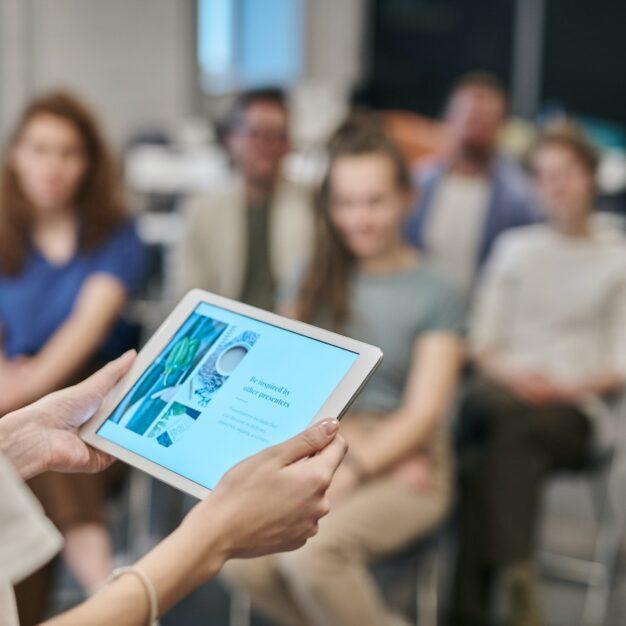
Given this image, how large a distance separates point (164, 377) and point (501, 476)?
51.3 inches

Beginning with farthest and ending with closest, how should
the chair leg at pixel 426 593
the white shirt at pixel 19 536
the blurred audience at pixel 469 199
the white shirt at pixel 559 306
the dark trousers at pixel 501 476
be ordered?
the blurred audience at pixel 469 199 < the white shirt at pixel 559 306 < the dark trousers at pixel 501 476 < the chair leg at pixel 426 593 < the white shirt at pixel 19 536

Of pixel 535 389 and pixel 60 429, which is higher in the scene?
pixel 60 429

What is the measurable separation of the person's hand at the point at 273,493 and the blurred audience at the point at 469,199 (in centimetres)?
188

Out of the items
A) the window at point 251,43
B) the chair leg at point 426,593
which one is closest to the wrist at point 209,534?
the chair leg at point 426,593

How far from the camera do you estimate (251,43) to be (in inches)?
279

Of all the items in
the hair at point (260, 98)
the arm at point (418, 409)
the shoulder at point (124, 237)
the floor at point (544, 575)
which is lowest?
the floor at point (544, 575)

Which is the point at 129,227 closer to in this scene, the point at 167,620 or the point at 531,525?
the point at 167,620

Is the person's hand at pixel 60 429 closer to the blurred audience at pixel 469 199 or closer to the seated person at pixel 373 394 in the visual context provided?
the seated person at pixel 373 394

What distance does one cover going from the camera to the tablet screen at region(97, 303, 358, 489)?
0.86 m

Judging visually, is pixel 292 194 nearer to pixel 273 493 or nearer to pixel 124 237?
pixel 124 237

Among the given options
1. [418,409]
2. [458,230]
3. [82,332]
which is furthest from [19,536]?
[458,230]

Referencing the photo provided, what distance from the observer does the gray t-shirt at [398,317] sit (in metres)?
1.78

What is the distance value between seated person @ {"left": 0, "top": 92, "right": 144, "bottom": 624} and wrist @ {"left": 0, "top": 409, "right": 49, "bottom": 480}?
0.94m

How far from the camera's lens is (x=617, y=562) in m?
2.42
